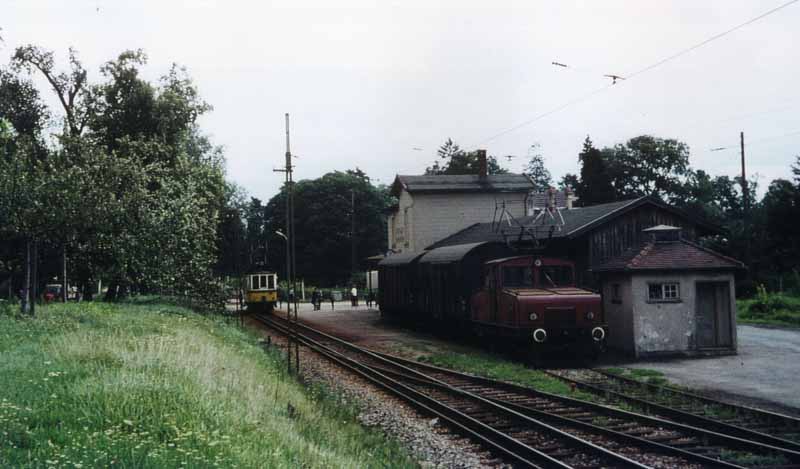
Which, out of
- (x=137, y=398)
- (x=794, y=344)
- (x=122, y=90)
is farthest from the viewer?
(x=122, y=90)

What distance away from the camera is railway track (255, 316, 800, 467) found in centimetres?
900

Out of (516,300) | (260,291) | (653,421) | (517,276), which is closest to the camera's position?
(653,421)

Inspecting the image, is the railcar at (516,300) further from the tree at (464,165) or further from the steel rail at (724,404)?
the tree at (464,165)

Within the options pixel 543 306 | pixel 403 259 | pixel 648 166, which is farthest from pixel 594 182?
pixel 543 306

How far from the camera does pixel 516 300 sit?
1772 cm

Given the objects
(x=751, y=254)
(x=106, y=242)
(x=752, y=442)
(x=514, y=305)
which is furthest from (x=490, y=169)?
(x=752, y=442)

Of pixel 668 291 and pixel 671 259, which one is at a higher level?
pixel 671 259

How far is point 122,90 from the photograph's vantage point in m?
34.2

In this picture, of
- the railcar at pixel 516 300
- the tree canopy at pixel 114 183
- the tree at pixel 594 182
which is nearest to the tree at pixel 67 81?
the tree canopy at pixel 114 183

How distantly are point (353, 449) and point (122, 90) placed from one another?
2988 cm

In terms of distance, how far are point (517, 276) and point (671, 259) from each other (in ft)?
15.0

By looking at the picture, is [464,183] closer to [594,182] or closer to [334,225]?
[594,182]

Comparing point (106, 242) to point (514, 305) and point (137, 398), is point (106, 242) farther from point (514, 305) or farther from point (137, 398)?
point (137, 398)

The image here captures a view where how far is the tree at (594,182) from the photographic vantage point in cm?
6244
